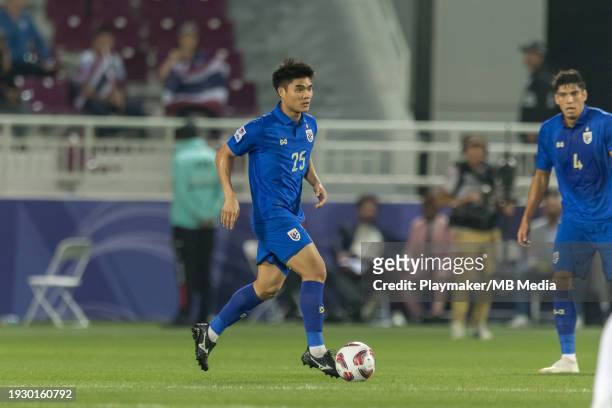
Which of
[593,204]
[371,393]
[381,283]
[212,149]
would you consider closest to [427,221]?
[212,149]

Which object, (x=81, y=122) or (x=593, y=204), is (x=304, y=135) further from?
(x=81, y=122)

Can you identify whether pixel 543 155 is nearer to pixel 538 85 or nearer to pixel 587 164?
pixel 587 164

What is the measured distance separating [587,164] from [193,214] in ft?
27.7

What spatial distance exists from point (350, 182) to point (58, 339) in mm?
5578

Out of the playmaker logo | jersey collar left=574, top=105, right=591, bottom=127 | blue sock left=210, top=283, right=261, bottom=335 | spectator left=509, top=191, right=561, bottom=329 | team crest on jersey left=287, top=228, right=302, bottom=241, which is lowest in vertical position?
spectator left=509, top=191, right=561, bottom=329

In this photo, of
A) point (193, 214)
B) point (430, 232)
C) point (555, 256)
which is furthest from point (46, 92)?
point (555, 256)

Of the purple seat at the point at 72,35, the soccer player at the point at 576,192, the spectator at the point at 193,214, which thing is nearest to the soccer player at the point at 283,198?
the soccer player at the point at 576,192

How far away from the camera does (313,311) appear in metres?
11.1

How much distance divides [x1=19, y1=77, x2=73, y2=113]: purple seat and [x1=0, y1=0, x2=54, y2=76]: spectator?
23cm

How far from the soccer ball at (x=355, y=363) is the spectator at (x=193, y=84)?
11.3 meters

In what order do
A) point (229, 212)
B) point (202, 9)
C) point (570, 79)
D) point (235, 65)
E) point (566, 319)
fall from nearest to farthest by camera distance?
point (229, 212) < point (570, 79) < point (566, 319) < point (235, 65) < point (202, 9)

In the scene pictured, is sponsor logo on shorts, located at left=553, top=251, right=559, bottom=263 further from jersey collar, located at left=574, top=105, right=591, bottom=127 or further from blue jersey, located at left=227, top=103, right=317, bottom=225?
blue jersey, located at left=227, top=103, right=317, bottom=225

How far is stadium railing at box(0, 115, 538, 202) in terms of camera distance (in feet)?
69.0

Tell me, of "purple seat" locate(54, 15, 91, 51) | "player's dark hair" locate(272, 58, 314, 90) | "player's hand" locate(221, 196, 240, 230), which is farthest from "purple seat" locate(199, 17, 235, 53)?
"player's hand" locate(221, 196, 240, 230)
